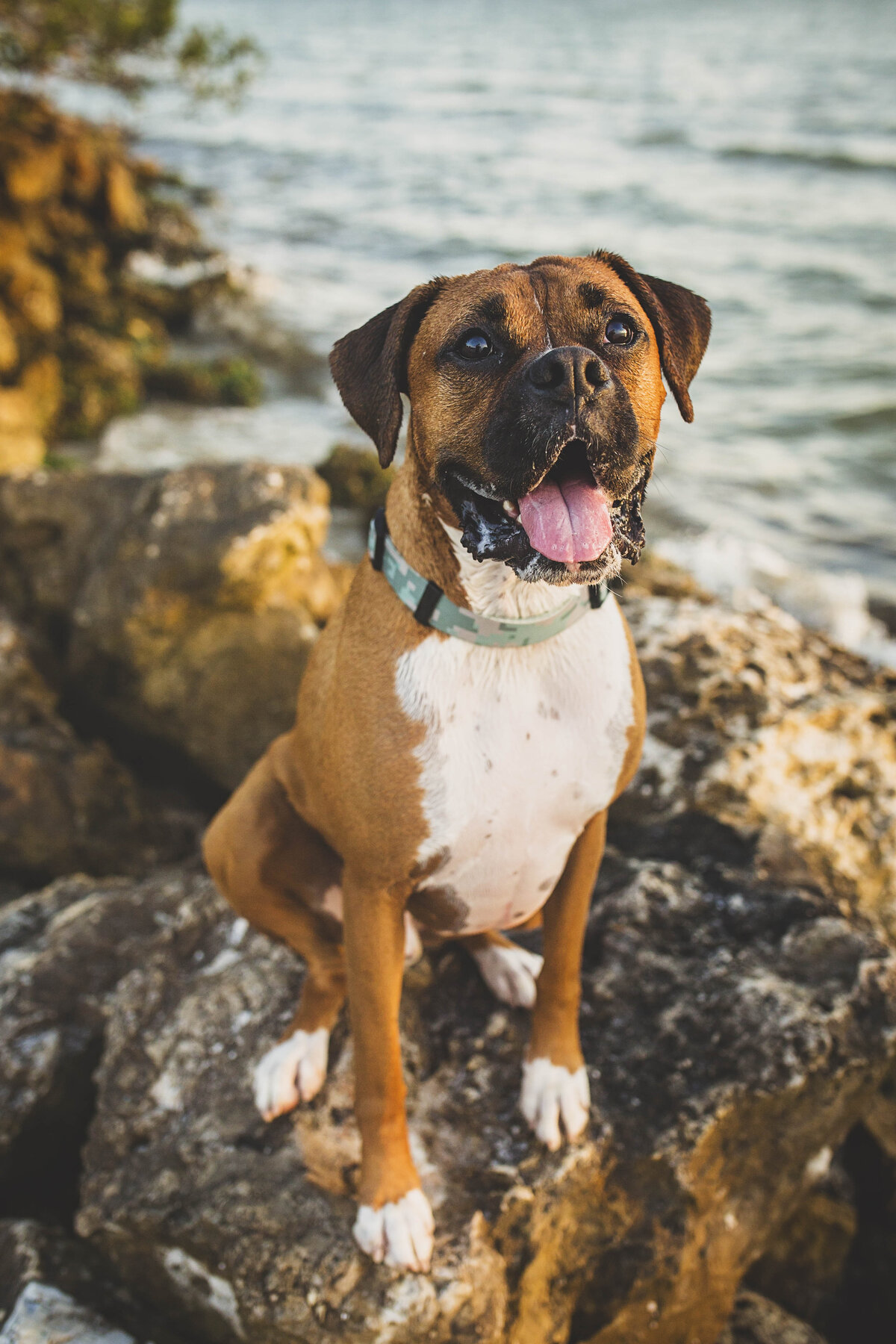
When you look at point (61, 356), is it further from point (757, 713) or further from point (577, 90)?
point (577, 90)

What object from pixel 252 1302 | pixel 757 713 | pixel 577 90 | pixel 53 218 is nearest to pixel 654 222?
pixel 53 218

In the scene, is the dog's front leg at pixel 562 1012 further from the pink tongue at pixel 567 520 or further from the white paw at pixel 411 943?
the pink tongue at pixel 567 520

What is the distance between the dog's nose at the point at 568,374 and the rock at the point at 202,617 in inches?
106

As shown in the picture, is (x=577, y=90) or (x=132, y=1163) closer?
(x=132, y=1163)

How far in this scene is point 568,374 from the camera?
176cm

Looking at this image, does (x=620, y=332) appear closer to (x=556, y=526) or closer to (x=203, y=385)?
(x=556, y=526)

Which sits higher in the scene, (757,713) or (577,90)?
(577,90)

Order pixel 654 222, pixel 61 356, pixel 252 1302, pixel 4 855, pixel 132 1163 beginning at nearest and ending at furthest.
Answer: pixel 252 1302, pixel 132 1163, pixel 4 855, pixel 61 356, pixel 654 222

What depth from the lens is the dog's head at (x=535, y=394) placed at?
5.91 ft

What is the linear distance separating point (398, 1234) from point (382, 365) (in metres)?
1.92

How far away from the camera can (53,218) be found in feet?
42.3

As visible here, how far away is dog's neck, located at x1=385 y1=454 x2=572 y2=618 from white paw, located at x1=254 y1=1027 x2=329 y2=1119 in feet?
4.22

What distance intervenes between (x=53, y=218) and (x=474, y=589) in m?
13.4

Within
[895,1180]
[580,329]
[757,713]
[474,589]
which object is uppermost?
[580,329]
